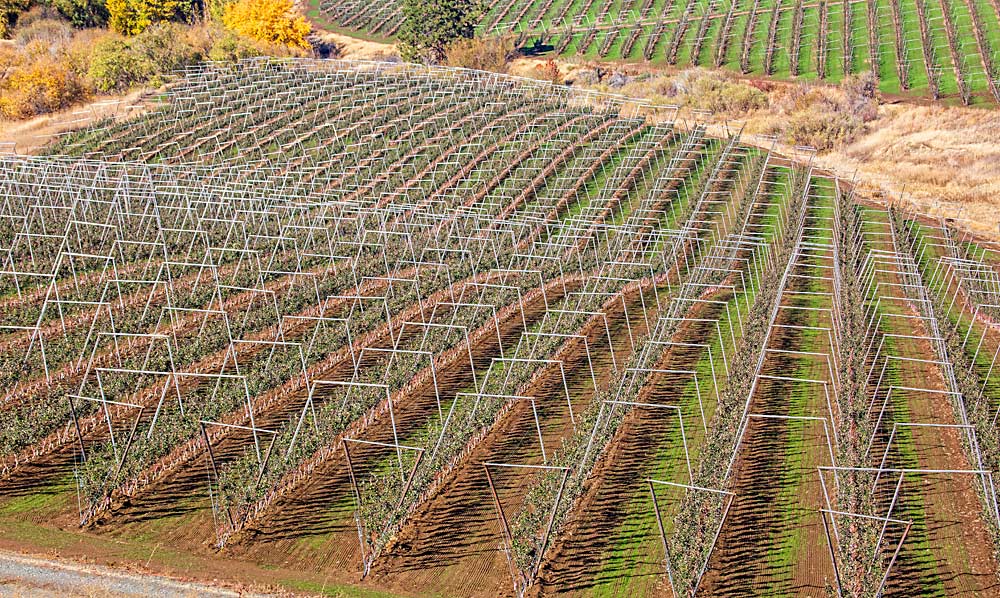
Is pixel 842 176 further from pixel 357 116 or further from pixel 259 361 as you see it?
pixel 259 361

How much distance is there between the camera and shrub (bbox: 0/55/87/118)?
59844 millimetres

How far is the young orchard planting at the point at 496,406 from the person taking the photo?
752 inches

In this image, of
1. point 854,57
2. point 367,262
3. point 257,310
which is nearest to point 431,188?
point 367,262

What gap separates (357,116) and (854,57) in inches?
1780

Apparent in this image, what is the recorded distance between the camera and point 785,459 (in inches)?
898

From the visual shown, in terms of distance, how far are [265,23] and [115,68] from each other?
17406mm

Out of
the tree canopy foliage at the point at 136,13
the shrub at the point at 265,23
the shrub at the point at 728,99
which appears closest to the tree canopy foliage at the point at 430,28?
the shrub at the point at 265,23

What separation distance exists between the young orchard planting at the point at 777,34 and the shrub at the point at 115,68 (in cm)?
3323

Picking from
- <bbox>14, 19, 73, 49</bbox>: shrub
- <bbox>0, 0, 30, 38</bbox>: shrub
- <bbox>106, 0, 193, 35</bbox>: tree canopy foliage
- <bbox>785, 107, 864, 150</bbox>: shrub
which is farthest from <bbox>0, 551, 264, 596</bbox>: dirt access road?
<bbox>0, 0, 30, 38</bbox>: shrub

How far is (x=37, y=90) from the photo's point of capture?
60.4 meters

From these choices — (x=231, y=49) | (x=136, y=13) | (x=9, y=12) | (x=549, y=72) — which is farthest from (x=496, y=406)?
(x=9, y=12)

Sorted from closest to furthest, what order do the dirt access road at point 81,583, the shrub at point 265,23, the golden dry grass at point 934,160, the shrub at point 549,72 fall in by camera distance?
the dirt access road at point 81,583 → the golden dry grass at point 934,160 → the shrub at point 549,72 → the shrub at point 265,23

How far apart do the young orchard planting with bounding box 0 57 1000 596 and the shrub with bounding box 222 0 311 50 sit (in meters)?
38.7

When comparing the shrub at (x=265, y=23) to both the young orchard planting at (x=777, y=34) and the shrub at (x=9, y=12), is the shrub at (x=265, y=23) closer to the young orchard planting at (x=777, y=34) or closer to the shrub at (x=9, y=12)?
the young orchard planting at (x=777, y=34)
